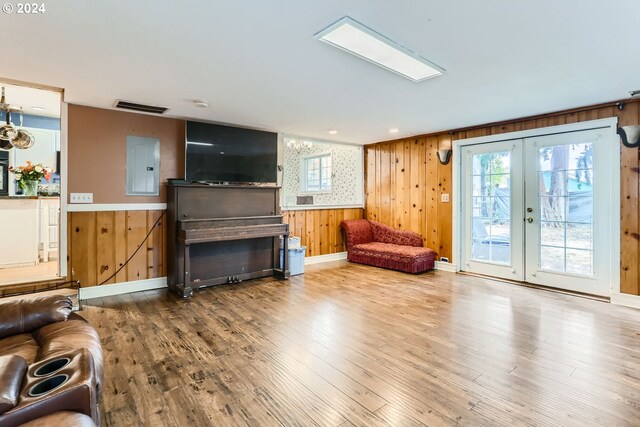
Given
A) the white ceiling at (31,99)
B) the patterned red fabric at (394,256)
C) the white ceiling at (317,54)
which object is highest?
the white ceiling at (31,99)

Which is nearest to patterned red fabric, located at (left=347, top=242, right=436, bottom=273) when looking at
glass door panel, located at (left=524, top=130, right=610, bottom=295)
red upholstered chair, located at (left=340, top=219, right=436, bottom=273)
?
red upholstered chair, located at (left=340, top=219, right=436, bottom=273)

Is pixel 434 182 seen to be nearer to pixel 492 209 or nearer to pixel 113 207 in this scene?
pixel 492 209

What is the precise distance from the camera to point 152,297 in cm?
397

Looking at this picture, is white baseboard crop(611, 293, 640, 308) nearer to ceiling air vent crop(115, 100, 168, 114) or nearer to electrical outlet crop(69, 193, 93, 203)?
ceiling air vent crop(115, 100, 168, 114)

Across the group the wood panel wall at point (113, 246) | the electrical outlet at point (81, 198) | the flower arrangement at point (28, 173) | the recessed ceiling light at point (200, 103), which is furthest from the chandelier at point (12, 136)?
the recessed ceiling light at point (200, 103)

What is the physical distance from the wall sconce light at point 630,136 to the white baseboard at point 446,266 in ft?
8.49

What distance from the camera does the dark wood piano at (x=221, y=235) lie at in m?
4.18

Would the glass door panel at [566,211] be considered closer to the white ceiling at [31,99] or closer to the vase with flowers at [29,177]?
the white ceiling at [31,99]

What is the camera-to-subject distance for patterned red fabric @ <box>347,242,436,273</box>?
5.12m

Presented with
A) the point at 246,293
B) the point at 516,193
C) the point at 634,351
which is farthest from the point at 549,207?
the point at 246,293

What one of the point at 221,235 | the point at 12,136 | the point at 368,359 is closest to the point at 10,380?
Answer: the point at 368,359

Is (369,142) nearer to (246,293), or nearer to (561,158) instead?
(561,158)

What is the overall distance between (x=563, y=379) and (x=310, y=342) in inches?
69.6

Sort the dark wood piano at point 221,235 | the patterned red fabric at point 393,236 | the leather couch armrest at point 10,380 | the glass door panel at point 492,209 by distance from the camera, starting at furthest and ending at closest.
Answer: the patterned red fabric at point 393,236
the glass door panel at point 492,209
the dark wood piano at point 221,235
the leather couch armrest at point 10,380
